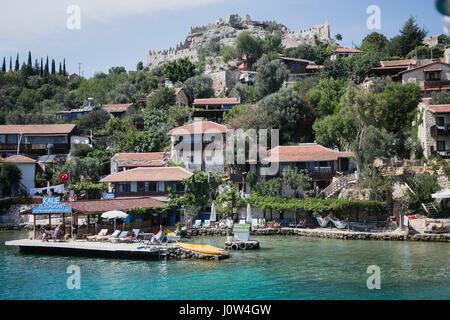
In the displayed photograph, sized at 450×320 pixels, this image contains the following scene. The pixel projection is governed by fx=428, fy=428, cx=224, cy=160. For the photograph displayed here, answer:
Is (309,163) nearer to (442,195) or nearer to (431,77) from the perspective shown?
(442,195)

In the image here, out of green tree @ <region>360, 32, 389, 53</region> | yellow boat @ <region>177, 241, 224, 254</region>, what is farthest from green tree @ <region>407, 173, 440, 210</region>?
green tree @ <region>360, 32, 389, 53</region>

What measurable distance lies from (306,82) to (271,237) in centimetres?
3641

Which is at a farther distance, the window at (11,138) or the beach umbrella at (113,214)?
the window at (11,138)

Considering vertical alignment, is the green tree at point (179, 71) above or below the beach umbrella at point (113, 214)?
above

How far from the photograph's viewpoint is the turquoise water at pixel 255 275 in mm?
18469

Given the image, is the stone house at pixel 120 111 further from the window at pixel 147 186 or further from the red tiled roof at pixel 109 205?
the red tiled roof at pixel 109 205

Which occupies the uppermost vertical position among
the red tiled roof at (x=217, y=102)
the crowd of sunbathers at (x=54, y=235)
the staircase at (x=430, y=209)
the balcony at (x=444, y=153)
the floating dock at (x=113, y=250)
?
the red tiled roof at (x=217, y=102)

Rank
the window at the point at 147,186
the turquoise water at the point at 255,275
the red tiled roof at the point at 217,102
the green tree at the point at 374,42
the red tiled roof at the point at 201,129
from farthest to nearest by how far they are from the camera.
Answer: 1. the green tree at the point at 374,42
2. the red tiled roof at the point at 217,102
3. the red tiled roof at the point at 201,129
4. the window at the point at 147,186
5. the turquoise water at the point at 255,275

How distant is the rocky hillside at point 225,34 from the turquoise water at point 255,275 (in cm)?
9376

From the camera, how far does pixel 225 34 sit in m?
130

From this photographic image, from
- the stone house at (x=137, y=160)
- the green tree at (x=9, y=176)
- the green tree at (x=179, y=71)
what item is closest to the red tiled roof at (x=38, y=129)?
the green tree at (x=9, y=176)

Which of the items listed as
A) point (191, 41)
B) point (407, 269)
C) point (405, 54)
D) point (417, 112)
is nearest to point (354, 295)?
point (407, 269)

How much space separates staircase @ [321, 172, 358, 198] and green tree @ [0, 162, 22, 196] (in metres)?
33.2

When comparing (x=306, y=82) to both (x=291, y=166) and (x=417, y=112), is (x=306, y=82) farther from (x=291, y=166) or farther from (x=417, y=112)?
(x=291, y=166)
